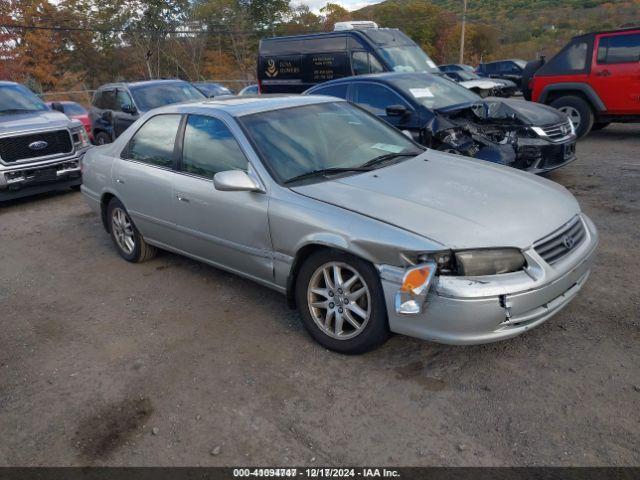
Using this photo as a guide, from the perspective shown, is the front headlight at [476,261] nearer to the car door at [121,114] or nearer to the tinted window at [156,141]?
the tinted window at [156,141]

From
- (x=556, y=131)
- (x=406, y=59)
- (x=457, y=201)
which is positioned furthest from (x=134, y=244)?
(x=406, y=59)

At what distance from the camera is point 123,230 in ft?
17.1

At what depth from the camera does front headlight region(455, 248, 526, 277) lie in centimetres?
280

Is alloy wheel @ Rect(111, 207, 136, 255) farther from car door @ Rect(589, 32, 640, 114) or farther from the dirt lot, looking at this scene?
car door @ Rect(589, 32, 640, 114)

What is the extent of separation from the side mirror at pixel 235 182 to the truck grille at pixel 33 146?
564cm

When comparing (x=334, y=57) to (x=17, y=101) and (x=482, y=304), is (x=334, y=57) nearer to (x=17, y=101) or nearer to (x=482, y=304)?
(x=17, y=101)

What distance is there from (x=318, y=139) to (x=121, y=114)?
7750 mm

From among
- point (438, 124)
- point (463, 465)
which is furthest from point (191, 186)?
A: point (438, 124)

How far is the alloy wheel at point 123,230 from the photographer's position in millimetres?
5120

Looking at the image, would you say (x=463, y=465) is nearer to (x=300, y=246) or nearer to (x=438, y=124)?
(x=300, y=246)

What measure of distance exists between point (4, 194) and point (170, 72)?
1478 inches

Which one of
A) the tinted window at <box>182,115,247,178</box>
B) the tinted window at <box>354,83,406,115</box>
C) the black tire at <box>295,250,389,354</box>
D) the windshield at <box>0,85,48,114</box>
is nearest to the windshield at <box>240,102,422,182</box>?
the tinted window at <box>182,115,247,178</box>

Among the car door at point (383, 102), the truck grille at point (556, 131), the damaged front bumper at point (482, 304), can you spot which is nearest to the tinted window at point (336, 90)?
the car door at point (383, 102)

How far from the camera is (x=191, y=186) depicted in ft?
13.5
